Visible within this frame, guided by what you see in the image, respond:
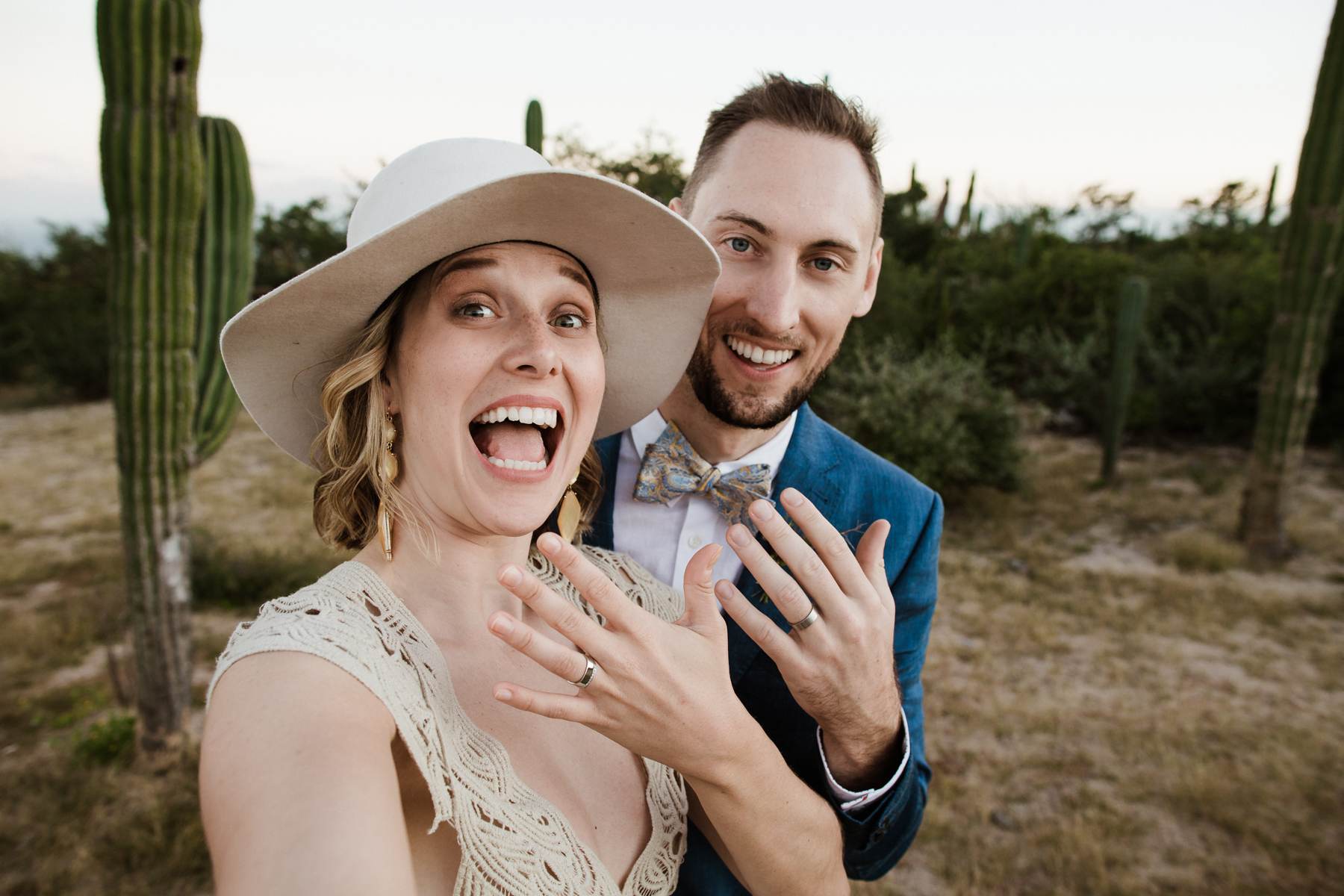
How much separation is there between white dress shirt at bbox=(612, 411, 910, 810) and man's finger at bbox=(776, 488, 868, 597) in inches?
31.9

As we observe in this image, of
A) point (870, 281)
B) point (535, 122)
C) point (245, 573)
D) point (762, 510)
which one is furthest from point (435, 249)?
point (535, 122)

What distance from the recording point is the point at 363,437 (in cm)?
161

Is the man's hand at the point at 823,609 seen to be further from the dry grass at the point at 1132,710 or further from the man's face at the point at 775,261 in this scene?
the dry grass at the point at 1132,710

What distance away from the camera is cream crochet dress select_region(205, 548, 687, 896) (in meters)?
1.20

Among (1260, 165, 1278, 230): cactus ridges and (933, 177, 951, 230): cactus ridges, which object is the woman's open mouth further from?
(1260, 165, 1278, 230): cactus ridges

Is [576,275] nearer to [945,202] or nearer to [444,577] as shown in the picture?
[444,577]

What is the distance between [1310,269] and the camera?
7.78m

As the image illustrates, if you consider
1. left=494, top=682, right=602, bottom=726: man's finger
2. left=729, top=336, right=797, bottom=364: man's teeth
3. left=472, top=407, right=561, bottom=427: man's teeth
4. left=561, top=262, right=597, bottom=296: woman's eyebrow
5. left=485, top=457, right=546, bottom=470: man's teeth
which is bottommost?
left=494, top=682, right=602, bottom=726: man's finger

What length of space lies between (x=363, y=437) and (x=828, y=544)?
93 cm

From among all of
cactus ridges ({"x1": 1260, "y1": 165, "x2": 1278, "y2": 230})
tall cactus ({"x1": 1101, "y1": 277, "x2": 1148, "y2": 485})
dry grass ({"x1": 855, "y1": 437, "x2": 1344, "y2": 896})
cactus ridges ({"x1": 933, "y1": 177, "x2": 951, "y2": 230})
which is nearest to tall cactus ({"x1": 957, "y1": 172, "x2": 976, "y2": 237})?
cactus ridges ({"x1": 933, "y1": 177, "x2": 951, "y2": 230})

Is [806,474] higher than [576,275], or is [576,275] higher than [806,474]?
[576,275]

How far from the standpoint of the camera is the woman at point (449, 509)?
115 cm

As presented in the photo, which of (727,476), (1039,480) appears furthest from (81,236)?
(727,476)

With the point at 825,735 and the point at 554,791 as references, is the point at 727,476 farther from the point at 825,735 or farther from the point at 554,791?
the point at 554,791
